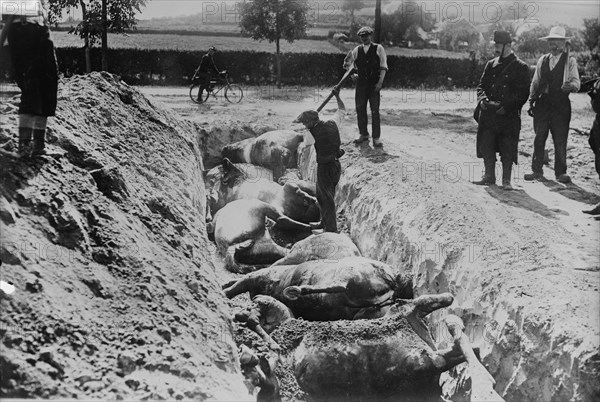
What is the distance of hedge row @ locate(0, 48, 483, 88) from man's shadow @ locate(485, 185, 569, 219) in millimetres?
15889

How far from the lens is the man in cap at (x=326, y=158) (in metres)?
9.31

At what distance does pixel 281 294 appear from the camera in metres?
6.91

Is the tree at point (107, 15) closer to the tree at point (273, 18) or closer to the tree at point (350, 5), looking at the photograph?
the tree at point (273, 18)

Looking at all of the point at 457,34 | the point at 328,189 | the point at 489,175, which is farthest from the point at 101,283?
the point at 457,34

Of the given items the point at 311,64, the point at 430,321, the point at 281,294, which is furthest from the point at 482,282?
the point at 311,64

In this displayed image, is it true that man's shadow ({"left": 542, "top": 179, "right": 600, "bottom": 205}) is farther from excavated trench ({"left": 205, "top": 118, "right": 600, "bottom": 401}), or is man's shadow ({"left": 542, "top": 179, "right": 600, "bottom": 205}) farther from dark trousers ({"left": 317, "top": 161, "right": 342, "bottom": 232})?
dark trousers ({"left": 317, "top": 161, "right": 342, "bottom": 232})

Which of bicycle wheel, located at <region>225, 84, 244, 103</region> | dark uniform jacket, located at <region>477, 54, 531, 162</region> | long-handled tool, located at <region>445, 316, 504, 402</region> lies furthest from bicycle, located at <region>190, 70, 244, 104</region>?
long-handled tool, located at <region>445, 316, 504, 402</region>

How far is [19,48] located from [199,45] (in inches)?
799

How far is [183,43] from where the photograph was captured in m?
25.6

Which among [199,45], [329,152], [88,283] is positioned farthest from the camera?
[199,45]

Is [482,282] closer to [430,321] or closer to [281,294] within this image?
[430,321]

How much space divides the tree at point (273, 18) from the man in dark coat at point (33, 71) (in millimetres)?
16669

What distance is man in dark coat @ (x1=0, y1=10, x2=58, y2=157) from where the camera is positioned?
589 centimetres

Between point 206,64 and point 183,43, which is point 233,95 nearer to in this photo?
point 206,64
